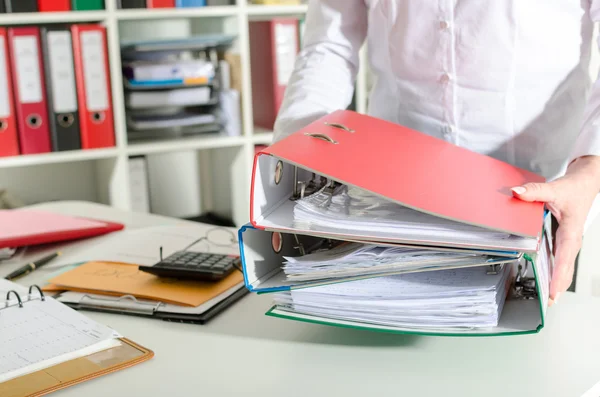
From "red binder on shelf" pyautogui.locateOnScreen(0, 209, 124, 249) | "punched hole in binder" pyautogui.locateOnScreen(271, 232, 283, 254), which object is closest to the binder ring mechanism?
"punched hole in binder" pyautogui.locateOnScreen(271, 232, 283, 254)

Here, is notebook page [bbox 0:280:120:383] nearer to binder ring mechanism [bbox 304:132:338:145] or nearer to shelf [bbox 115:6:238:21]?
binder ring mechanism [bbox 304:132:338:145]

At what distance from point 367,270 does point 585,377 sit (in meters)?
0.24

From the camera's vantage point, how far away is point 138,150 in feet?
7.38

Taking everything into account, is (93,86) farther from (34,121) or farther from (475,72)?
(475,72)

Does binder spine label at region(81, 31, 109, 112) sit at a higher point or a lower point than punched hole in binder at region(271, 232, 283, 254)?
higher

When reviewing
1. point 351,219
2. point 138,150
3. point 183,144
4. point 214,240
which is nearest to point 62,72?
point 138,150

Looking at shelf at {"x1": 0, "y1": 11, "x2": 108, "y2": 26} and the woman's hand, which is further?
shelf at {"x1": 0, "y1": 11, "x2": 108, "y2": 26}

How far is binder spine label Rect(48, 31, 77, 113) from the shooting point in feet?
6.80

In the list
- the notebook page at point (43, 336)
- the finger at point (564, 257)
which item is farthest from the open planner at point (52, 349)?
the finger at point (564, 257)

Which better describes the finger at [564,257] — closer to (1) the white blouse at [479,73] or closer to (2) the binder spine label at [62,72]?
(1) the white blouse at [479,73]

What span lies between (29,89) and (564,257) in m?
1.74

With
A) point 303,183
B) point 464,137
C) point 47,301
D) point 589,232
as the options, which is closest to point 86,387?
point 47,301

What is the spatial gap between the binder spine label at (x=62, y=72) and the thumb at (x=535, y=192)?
168cm

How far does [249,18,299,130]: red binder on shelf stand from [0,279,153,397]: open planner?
163 cm
